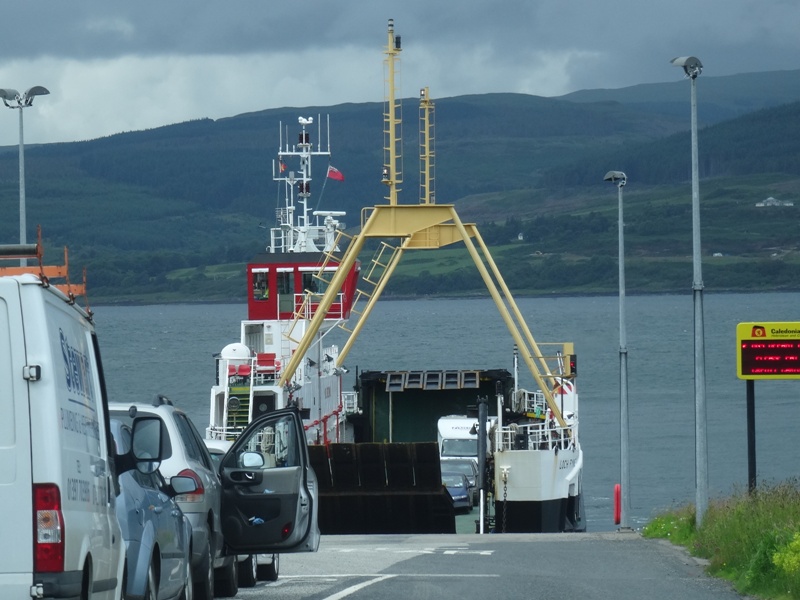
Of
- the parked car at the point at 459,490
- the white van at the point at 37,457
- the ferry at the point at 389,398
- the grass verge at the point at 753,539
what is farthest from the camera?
the parked car at the point at 459,490

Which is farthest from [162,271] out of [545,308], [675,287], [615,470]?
[615,470]

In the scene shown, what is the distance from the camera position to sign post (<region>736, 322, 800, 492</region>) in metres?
20.3

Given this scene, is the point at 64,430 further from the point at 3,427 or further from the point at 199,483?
the point at 199,483

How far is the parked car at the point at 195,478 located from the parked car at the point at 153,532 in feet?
0.88

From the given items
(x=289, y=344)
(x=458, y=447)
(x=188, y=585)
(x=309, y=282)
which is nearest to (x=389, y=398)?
(x=458, y=447)

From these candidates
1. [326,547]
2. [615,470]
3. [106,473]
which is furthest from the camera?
[615,470]

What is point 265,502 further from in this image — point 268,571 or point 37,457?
point 37,457

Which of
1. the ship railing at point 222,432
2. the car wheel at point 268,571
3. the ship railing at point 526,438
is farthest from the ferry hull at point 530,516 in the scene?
the car wheel at point 268,571

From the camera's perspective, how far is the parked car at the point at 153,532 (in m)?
9.05

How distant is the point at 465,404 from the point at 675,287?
466ft

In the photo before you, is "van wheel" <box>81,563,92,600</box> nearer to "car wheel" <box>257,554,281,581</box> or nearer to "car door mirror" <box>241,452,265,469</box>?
"car door mirror" <box>241,452,265,469</box>

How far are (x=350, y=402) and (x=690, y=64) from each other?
25.1 m

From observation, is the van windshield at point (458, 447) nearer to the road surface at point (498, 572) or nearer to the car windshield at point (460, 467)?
the car windshield at point (460, 467)

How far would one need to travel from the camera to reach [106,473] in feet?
27.0
